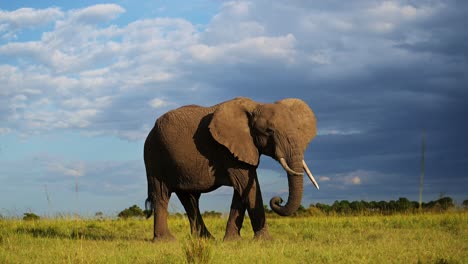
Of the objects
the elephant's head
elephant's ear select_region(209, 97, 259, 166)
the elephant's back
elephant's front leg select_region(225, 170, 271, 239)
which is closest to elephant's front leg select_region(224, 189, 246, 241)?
elephant's front leg select_region(225, 170, 271, 239)

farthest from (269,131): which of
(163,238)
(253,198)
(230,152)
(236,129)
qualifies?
(163,238)

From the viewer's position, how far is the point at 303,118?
47.3 ft

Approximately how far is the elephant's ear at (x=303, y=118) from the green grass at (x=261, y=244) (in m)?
2.36

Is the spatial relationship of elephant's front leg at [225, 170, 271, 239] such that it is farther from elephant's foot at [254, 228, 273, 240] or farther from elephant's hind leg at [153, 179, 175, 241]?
elephant's hind leg at [153, 179, 175, 241]

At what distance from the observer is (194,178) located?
45.2 ft

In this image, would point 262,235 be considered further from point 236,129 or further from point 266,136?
point 236,129

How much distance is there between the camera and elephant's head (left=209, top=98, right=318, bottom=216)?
12.8 meters

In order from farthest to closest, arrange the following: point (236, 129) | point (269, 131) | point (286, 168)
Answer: point (236, 129), point (269, 131), point (286, 168)

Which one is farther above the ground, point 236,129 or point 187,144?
point 236,129

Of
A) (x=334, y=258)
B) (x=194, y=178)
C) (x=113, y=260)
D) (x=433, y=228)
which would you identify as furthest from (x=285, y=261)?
(x=433, y=228)

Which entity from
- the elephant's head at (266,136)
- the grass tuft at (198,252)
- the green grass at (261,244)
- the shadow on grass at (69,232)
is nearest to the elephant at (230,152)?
the elephant's head at (266,136)

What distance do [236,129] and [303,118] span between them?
1.98m

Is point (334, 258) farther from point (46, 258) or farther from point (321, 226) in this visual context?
point (321, 226)

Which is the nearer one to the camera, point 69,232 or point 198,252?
point 198,252
